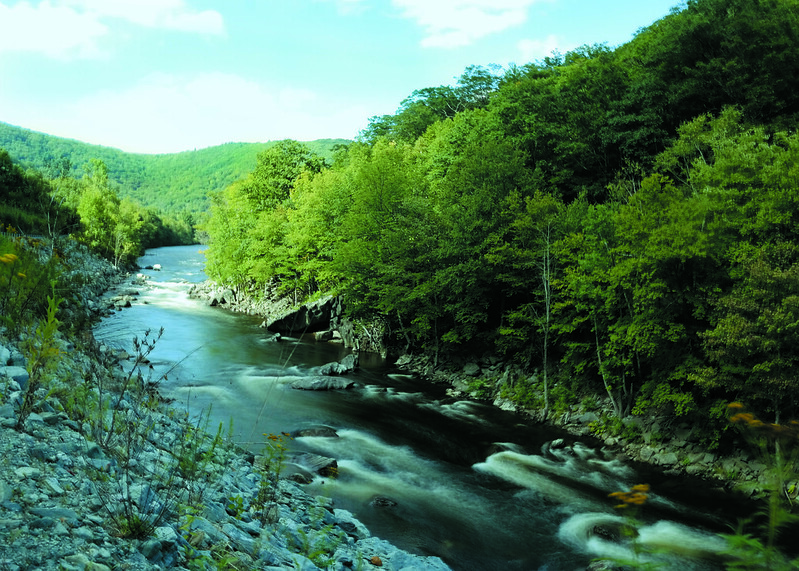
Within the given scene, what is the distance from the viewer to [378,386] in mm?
23859

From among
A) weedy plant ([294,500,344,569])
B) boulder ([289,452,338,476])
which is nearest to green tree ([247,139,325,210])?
boulder ([289,452,338,476])

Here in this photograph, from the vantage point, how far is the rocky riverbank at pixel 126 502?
3979mm

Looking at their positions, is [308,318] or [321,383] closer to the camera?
[321,383]

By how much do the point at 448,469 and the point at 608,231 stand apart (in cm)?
1126

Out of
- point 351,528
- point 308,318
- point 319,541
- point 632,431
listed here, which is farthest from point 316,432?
point 308,318

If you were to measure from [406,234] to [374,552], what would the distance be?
835 inches

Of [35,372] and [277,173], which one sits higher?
[277,173]

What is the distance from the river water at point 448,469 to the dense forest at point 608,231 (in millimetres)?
3458

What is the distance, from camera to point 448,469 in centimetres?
1515

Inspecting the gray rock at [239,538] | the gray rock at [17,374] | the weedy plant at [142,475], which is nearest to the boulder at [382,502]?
the weedy plant at [142,475]

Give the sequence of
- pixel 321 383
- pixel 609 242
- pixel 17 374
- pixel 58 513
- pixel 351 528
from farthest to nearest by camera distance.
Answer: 1. pixel 321 383
2. pixel 609 242
3. pixel 351 528
4. pixel 17 374
5. pixel 58 513

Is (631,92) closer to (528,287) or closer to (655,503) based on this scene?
(528,287)

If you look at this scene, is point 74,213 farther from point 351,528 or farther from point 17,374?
point 351,528

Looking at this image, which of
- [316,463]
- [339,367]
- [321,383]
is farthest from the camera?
[339,367]
